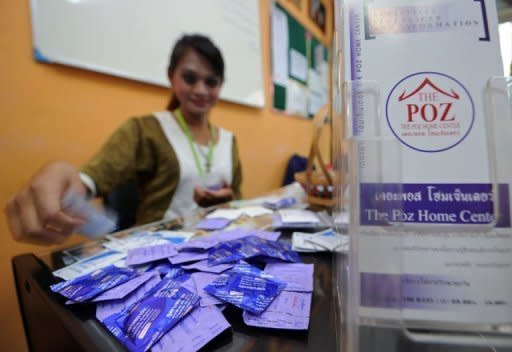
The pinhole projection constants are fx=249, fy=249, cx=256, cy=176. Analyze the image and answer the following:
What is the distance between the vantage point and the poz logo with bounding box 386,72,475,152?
0.46 ft

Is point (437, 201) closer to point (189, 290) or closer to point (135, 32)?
point (189, 290)

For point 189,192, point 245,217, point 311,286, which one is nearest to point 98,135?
point 189,192

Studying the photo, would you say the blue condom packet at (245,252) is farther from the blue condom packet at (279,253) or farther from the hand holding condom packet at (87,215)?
the hand holding condom packet at (87,215)

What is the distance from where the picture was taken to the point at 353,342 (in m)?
0.14

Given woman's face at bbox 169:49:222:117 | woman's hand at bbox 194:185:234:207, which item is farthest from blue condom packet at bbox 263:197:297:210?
woman's face at bbox 169:49:222:117

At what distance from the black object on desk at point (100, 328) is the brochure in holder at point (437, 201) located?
0.06 metres

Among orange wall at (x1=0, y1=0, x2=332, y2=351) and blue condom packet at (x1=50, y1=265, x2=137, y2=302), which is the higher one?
orange wall at (x1=0, y1=0, x2=332, y2=351)

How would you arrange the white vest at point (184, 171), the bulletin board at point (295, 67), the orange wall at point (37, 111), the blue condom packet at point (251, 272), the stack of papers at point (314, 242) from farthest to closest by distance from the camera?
the bulletin board at point (295, 67)
the white vest at point (184, 171)
the orange wall at point (37, 111)
the stack of papers at point (314, 242)
the blue condom packet at point (251, 272)

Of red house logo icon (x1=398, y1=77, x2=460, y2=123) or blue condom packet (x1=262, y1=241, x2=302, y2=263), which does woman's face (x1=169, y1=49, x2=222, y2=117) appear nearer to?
blue condom packet (x1=262, y1=241, x2=302, y2=263)

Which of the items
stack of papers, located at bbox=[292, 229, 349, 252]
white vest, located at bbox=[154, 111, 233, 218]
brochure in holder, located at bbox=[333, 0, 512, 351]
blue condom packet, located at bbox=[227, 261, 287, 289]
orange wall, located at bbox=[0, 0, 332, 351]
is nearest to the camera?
brochure in holder, located at bbox=[333, 0, 512, 351]

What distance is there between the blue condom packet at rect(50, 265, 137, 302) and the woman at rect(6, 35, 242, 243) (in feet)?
1.21

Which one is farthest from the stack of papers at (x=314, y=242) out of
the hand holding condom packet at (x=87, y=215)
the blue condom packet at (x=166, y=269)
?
the hand holding condom packet at (x=87, y=215)

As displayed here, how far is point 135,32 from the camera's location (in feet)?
2.93

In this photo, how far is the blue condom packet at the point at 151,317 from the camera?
176 millimetres
